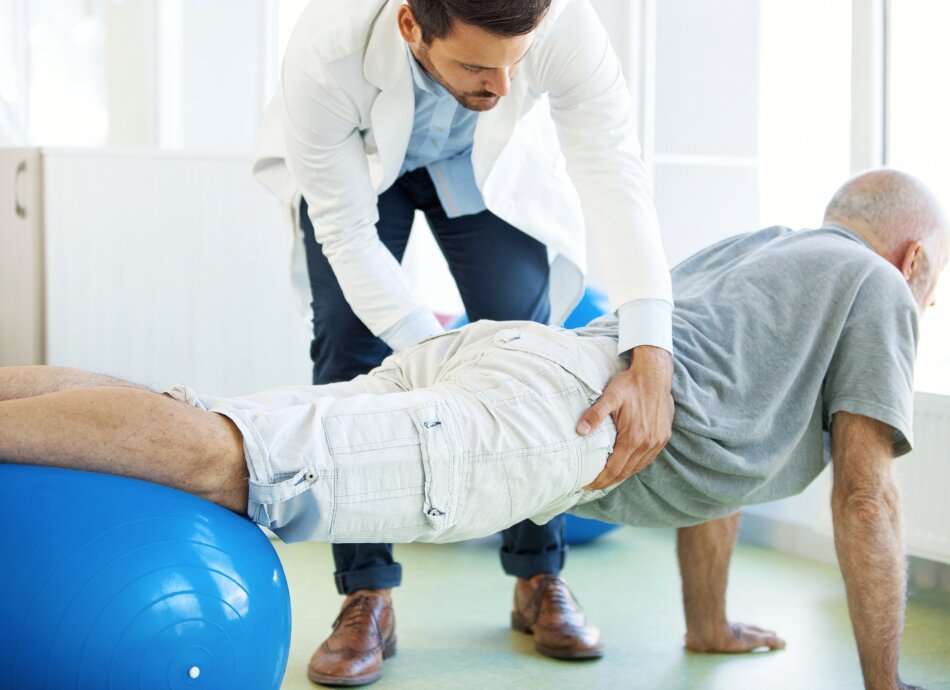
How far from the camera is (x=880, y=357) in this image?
5.12ft

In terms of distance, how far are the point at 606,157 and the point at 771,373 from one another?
0.43m

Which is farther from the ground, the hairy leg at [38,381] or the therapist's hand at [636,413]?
the hairy leg at [38,381]

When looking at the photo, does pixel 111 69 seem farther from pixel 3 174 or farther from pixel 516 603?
pixel 516 603

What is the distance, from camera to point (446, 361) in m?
1.64

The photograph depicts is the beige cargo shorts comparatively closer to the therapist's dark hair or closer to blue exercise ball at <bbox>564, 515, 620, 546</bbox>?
the therapist's dark hair

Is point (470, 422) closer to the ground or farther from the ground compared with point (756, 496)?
farther from the ground

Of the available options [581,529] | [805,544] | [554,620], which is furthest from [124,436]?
[805,544]

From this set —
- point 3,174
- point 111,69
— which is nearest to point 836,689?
point 3,174

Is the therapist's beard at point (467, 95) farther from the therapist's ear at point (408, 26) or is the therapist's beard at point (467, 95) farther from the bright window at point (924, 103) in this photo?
the bright window at point (924, 103)

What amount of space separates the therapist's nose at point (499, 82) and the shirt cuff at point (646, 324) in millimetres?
355

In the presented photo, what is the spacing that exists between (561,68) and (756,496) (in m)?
0.73

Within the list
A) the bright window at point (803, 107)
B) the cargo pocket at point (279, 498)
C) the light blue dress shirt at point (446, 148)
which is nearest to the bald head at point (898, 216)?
the light blue dress shirt at point (446, 148)

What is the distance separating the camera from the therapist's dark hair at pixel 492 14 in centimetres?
142

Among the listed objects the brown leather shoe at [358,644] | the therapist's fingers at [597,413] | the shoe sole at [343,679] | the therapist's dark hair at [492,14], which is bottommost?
the shoe sole at [343,679]
